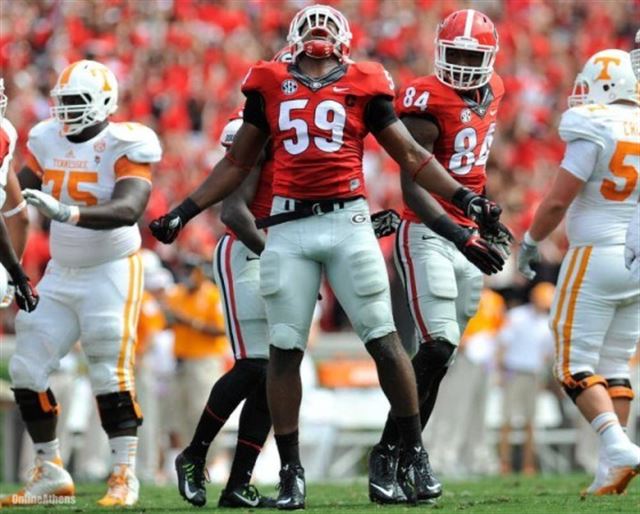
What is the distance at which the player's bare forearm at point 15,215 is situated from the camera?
8.20 metres

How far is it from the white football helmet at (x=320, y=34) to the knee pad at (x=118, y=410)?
2.35 metres

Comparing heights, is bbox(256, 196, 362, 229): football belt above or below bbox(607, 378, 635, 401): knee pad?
above

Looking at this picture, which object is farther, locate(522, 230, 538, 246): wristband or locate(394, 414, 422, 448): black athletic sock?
locate(522, 230, 538, 246): wristband

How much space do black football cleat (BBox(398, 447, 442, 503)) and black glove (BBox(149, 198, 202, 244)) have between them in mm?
1456

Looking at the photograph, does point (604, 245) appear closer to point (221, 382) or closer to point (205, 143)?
point (221, 382)

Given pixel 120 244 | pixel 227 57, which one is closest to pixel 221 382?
pixel 120 244

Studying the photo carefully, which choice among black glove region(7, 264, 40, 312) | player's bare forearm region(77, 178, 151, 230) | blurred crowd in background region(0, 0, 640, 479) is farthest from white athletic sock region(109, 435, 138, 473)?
blurred crowd in background region(0, 0, 640, 479)

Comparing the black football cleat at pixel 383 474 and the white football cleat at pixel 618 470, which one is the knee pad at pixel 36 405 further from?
the white football cleat at pixel 618 470

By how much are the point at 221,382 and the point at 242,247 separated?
69 centimetres

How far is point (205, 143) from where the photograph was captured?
Result: 18984mm

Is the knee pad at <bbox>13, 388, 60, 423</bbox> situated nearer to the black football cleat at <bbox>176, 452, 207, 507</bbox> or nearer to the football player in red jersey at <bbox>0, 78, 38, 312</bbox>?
the football player in red jersey at <bbox>0, 78, 38, 312</bbox>

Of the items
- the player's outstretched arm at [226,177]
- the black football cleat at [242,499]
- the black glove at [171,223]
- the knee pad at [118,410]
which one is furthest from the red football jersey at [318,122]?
the knee pad at [118,410]

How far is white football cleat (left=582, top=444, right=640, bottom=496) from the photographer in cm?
803

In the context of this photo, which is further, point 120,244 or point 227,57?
point 227,57
